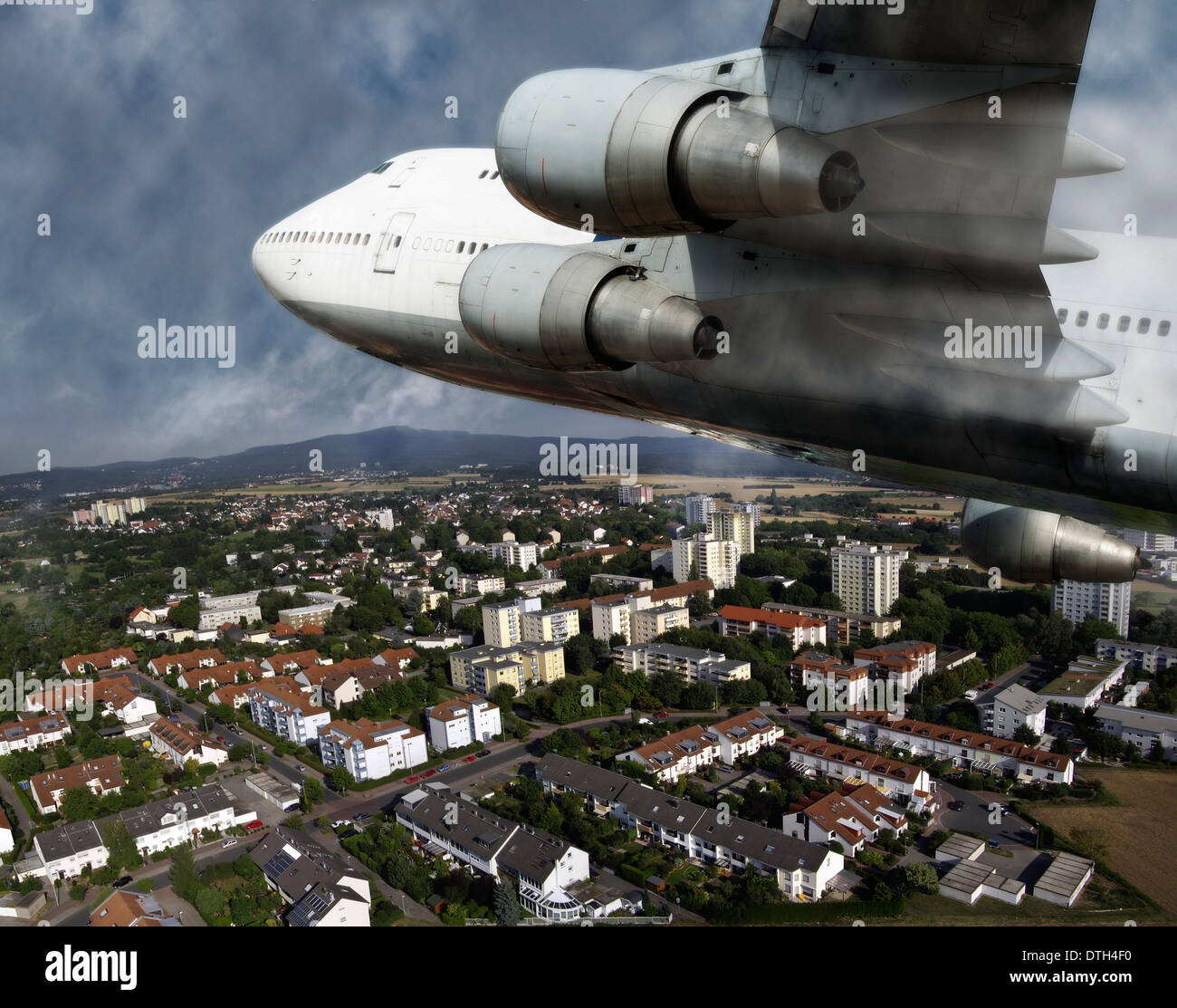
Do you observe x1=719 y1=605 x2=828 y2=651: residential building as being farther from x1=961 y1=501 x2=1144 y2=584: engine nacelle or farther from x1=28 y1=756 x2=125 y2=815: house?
x1=961 y1=501 x2=1144 y2=584: engine nacelle

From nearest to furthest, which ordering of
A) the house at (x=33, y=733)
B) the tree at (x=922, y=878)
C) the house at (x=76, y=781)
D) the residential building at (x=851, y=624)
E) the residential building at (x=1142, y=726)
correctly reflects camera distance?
the tree at (x=922, y=878), the house at (x=76, y=781), the residential building at (x=1142, y=726), the house at (x=33, y=733), the residential building at (x=851, y=624)

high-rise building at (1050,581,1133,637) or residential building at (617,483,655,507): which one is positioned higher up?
residential building at (617,483,655,507)

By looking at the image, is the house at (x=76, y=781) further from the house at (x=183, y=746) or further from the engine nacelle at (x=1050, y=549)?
the engine nacelle at (x=1050, y=549)

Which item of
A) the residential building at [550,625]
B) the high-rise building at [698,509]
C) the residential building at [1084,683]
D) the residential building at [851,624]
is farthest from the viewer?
the high-rise building at [698,509]

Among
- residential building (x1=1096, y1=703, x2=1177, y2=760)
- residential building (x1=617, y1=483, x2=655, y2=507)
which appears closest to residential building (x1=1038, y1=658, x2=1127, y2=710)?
A: residential building (x1=1096, y1=703, x2=1177, y2=760)

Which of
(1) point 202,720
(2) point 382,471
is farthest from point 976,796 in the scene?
(2) point 382,471

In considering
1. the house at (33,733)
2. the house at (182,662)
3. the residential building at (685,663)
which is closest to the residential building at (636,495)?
the residential building at (685,663)
